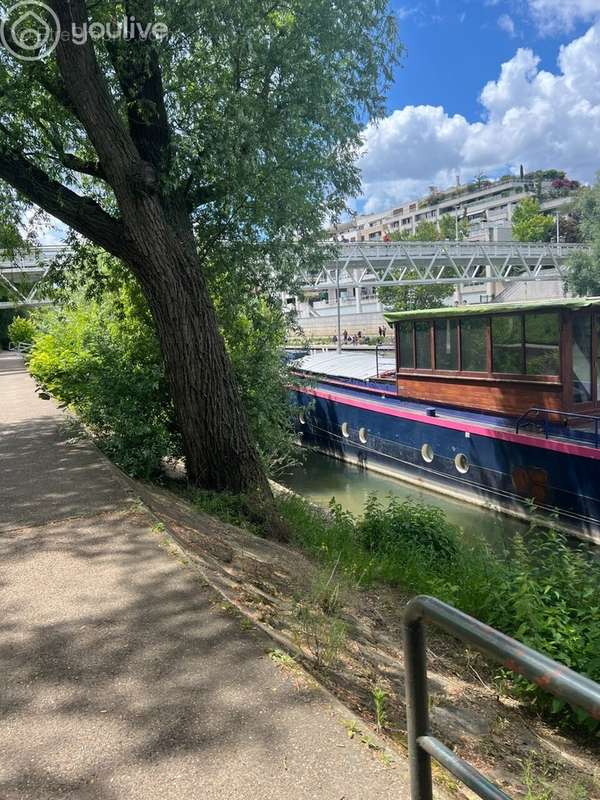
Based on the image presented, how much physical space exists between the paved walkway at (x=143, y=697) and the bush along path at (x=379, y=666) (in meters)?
0.20

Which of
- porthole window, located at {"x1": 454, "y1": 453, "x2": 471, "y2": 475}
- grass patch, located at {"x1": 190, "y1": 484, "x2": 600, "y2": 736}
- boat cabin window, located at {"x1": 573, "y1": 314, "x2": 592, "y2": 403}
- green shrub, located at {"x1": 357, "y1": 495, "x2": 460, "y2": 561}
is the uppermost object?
boat cabin window, located at {"x1": 573, "y1": 314, "x2": 592, "y2": 403}

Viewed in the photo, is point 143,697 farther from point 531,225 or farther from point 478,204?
point 478,204

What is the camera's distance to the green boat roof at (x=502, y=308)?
10.4 m

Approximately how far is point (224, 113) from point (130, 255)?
6.28 feet

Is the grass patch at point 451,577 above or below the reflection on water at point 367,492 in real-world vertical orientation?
above

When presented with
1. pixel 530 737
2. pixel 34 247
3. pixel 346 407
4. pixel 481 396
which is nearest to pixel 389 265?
pixel 346 407

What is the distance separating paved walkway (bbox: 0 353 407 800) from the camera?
251 centimetres

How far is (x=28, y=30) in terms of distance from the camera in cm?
676

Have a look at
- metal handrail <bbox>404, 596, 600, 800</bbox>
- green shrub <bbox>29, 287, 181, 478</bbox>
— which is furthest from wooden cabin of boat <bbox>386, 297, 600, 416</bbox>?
metal handrail <bbox>404, 596, 600, 800</bbox>

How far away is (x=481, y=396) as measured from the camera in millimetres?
12469

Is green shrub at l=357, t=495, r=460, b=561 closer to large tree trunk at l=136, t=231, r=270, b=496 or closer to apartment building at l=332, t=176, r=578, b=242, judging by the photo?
large tree trunk at l=136, t=231, r=270, b=496

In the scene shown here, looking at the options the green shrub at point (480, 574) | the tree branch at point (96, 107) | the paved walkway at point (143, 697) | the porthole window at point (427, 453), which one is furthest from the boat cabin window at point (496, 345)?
the paved walkway at point (143, 697)

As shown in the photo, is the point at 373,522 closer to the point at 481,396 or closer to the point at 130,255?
the point at 130,255

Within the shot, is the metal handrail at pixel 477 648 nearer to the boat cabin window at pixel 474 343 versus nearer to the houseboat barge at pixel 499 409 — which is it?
the houseboat barge at pixel 499 409
